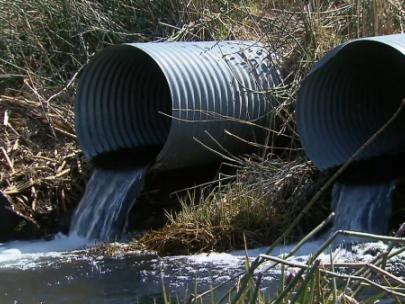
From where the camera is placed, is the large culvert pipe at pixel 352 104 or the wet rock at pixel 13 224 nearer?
the large culvert pipe at pixel 352 104

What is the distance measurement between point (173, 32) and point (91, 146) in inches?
66.7

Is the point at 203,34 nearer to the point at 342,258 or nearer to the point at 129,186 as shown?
the point at 129,186

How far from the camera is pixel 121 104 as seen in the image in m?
7.92

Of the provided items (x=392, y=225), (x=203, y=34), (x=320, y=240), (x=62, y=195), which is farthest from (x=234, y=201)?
(x=203, y=34)

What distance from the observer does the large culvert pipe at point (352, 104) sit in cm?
659

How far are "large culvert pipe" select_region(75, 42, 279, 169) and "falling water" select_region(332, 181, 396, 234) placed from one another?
97 centimetres

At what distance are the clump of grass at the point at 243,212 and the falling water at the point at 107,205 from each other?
492 millimetres

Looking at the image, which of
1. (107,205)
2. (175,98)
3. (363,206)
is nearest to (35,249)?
(107,205)

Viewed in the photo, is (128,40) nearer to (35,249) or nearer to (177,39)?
(177,39)

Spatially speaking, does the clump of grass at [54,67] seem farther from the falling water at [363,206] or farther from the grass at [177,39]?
the falling water at [363,206]

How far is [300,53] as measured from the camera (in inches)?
296

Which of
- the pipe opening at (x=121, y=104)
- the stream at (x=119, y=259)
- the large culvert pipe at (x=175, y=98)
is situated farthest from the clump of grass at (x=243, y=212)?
the pipe opening at (x=121, y=104)

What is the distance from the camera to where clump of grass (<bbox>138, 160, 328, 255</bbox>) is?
599 cm

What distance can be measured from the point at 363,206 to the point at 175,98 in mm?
1490
